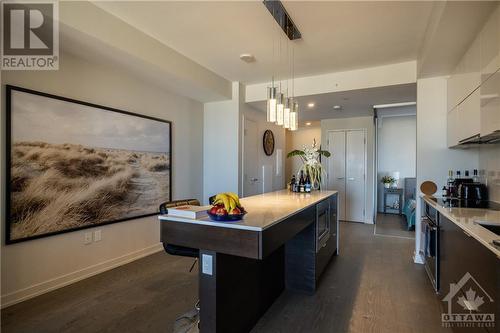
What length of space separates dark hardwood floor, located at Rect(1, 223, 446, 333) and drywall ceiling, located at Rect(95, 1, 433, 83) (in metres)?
2.68

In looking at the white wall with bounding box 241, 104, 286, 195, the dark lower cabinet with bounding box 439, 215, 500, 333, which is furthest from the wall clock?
the dark lower cabinet with bounding box 439, 215, 500, 333

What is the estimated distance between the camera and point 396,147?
712cm

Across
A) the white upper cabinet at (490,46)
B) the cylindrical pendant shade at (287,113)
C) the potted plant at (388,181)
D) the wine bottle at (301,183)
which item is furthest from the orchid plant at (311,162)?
the potted plant at (388,181)

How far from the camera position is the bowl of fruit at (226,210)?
5.52 ft

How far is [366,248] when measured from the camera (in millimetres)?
4121

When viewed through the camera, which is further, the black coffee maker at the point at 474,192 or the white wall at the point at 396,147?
the white wall at the point at 396,147

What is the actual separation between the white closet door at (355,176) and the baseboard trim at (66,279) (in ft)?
14.2

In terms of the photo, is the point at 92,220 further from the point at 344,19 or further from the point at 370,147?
the point at 370,147

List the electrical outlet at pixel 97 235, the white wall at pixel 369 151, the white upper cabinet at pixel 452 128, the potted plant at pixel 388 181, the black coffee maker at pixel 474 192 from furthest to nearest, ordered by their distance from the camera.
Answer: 1. the potted plant at pixel 388 181
2. the white wall at pixel 369 151
3. the electrical outlet at pixel 97 235
4. the white upper cabinet at pixel 452 128
5. the black coffee maker at pixel 474 192

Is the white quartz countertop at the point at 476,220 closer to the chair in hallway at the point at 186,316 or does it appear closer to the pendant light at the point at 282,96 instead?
the pendant light at the point at 282,96

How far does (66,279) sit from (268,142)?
4.14 meters

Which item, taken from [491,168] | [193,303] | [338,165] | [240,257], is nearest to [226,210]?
[240,257]

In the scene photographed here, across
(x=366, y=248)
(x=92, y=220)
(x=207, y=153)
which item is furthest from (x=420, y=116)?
(x=92, y=220)

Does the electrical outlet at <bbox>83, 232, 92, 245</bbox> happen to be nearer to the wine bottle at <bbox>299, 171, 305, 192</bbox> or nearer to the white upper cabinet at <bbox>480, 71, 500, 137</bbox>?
the wine bottle at <bbox>299, 171, 305, 192</bbox>
